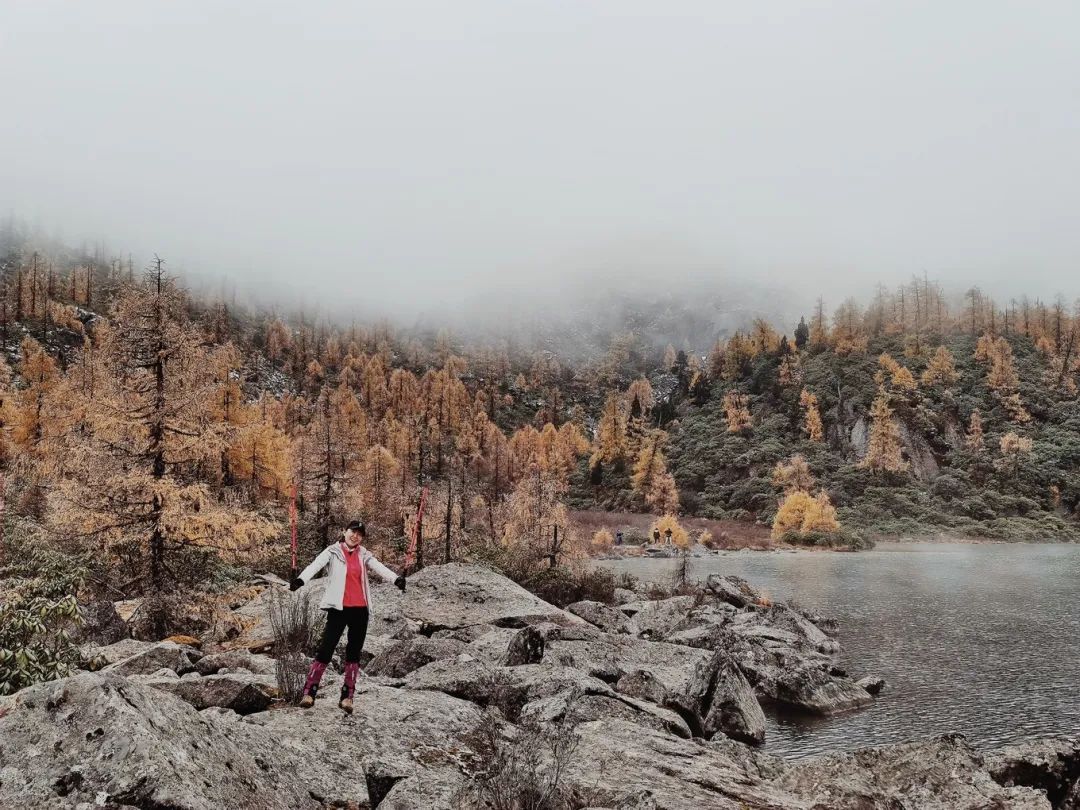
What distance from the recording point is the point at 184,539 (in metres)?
16.8

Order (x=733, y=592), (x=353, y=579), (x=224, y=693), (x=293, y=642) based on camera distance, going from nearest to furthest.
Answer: (x=224, y=693) → (x=353, y=579) → (x=293, y=642) → (x=733, y=592)

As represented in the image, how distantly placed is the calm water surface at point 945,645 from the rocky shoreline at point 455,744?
3552 millimetres

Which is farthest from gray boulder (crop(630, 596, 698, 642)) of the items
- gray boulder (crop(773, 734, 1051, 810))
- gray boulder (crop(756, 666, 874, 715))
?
gray boulder (crop(773, 734, 1051, 810))

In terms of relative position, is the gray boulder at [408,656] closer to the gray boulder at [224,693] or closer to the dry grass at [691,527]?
the gray boulder at [224,693]

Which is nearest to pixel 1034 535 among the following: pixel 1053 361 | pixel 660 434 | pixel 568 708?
pixel 660 434

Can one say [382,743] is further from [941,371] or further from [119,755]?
[941,371]

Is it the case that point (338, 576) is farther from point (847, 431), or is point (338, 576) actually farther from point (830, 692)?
point (847, 431)

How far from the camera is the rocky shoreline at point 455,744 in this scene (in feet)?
15.1

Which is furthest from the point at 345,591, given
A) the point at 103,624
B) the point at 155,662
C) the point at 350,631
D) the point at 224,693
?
the point at 103,624

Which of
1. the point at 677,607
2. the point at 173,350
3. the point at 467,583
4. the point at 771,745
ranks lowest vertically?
the point at 677,607

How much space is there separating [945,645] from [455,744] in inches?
987

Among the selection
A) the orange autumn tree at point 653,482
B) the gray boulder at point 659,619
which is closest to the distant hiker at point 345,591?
the gray boulder at point 659,619

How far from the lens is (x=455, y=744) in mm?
7457

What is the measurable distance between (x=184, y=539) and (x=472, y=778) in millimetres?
13353
